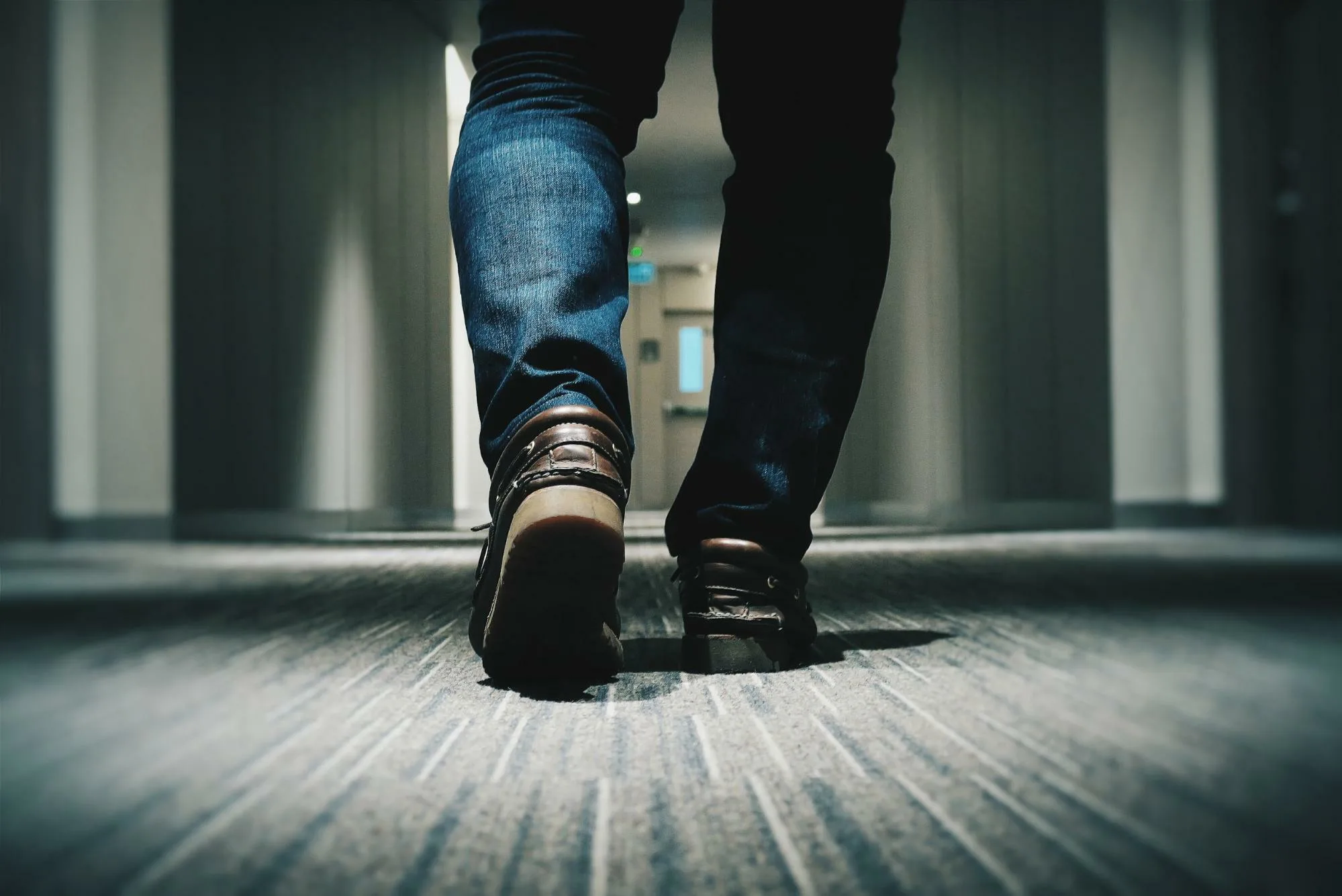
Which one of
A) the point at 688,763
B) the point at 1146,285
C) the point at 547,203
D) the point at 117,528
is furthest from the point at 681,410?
the point at 688,763

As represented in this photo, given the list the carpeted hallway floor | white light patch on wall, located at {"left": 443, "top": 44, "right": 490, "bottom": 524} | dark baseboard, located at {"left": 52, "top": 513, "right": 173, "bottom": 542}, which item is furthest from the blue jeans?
white light patch on wall, located at {"left": 443, "top": 44, "right": 490, "bottom": 524}

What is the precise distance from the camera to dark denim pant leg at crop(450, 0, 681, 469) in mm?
572

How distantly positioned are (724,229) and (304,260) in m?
3.61

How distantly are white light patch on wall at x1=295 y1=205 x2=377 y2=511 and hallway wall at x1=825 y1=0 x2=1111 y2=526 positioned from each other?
7.85 feet

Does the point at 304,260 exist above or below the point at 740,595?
above

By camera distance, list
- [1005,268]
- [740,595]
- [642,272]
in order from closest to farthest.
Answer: [740,595] → [1005,268] → [642,272]

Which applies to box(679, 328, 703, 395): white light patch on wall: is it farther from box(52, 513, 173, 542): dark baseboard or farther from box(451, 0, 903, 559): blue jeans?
box(451, 0, 903, 559): blue jeans

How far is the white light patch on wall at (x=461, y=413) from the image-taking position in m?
5.62

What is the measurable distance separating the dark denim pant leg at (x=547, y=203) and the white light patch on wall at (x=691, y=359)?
9018 mm

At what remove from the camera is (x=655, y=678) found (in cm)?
60

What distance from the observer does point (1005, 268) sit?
15.1 ft

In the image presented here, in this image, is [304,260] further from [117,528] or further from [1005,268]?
[1005,268]

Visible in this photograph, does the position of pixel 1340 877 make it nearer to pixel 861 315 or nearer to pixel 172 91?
pixel 861 315

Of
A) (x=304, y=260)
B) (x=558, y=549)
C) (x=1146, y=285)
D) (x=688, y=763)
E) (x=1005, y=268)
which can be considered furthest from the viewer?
(x=1005, y=268)
